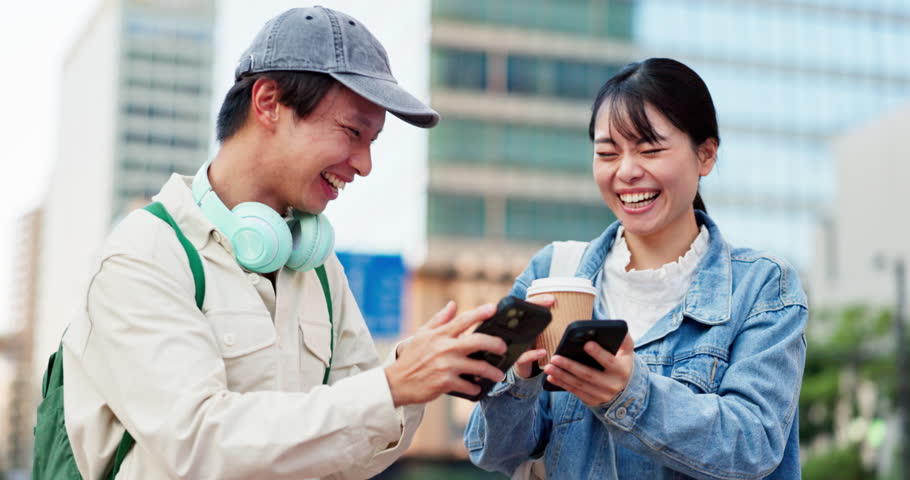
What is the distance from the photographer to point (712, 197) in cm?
4547

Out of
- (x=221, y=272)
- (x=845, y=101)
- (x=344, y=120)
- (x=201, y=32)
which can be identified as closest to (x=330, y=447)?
(x=221, y=272)

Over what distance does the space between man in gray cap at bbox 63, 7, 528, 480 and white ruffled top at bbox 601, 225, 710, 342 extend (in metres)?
0.76

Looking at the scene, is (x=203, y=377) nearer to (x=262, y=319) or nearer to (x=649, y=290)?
(x=262, y=319)

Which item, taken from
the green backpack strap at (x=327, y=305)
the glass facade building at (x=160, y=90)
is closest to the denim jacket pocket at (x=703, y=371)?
the green backpack strap at (x=327, y=305)

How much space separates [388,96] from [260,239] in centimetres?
49

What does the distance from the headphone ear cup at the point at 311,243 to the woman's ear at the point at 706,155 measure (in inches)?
43.7

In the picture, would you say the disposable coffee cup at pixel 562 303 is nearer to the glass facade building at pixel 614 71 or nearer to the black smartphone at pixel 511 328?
the black smartphone at pixel 511 328

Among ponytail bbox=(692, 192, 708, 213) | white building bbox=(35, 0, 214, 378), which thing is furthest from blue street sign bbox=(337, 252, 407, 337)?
white building bbox=(35, 0, 214, 378)

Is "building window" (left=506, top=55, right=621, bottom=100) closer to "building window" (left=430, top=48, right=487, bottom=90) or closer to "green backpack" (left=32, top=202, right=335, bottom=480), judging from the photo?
"building window" (left=430, top=48, right=487, bottom=90)

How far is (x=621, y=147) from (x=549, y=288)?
25.8 inches

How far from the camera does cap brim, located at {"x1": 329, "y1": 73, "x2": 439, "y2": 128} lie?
2.70 m

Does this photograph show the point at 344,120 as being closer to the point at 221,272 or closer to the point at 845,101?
the point at 221,272

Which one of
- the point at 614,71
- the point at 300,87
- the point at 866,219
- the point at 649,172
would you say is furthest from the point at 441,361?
the point at 866,219

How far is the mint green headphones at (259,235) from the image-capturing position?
8.94 ft
